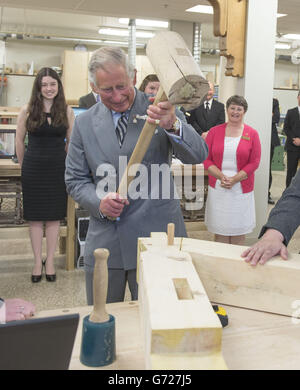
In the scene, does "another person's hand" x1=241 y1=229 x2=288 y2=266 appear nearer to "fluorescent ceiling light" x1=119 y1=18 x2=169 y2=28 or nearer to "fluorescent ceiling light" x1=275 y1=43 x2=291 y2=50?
"fluorescent ceiling light" x1=119 y1=18 x2=169 y2=28

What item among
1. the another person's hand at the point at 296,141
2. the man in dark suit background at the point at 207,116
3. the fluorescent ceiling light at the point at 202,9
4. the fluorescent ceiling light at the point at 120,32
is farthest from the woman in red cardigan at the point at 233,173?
the fluorescent ceiling light at the point at 120,32

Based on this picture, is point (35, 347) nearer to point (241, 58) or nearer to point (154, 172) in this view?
point (154, 172)

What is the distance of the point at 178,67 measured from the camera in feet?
4.17

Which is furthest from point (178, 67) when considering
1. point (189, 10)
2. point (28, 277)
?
point (189, 10)

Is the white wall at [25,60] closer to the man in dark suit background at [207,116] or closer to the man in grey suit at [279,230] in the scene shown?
the man in dark suit background at [207,116]

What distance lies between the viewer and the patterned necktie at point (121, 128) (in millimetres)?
1830

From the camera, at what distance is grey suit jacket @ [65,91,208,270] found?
181 cm

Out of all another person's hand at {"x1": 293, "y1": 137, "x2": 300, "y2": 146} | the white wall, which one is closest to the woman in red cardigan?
another person's hand at {"x1": 293, "y1": 137, "x2": 300, "y2": 146}

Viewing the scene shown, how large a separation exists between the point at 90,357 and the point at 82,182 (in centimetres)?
94

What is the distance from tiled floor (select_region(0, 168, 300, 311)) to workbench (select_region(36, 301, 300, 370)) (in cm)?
221

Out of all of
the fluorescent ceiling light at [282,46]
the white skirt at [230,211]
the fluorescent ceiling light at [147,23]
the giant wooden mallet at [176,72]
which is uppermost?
the fluorescent ceiling light at [282,46]

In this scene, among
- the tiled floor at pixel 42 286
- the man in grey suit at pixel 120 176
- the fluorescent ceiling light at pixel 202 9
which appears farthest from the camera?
the fluorescent ceiling light at pixel 202 9

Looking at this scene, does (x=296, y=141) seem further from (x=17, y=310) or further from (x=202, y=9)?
(x=17, y=310)

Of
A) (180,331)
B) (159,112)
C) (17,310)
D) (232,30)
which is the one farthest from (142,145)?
(232,30)
